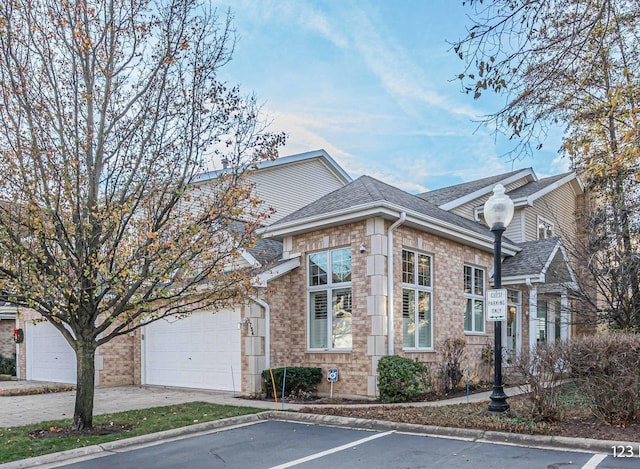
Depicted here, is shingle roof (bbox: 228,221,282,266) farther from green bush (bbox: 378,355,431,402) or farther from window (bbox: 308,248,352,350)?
green bush (bbox: 378,355,431,402)

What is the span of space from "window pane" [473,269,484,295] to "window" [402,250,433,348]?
2.70 m

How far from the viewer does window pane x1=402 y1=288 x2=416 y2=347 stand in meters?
13.0

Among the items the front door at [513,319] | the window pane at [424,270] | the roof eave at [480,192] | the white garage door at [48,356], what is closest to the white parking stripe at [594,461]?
the window pane at [424,270]

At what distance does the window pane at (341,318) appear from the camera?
12.9m

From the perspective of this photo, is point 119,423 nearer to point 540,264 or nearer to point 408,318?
point 408,318

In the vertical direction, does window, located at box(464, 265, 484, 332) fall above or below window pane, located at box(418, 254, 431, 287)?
below

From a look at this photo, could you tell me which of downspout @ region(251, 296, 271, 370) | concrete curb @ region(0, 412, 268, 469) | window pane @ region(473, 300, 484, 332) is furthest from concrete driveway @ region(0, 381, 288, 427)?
window pane @ region(473, 300, 484, 332)

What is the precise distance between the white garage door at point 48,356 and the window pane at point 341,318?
1033cm

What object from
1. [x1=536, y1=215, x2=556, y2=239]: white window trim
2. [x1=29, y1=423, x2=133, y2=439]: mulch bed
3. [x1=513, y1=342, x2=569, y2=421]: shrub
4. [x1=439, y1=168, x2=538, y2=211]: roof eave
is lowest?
[x1=29, y1=423, x2=133, y2=439]: mulch bed

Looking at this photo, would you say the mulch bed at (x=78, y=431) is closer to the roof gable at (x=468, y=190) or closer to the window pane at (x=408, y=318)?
the window pane at (x=408, y=318)

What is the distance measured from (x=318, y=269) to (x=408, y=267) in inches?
88.9

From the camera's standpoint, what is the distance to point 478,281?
16.1 m

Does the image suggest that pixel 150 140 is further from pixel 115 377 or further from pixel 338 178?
pixel 338 178

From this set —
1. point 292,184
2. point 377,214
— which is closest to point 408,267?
point 377,214
